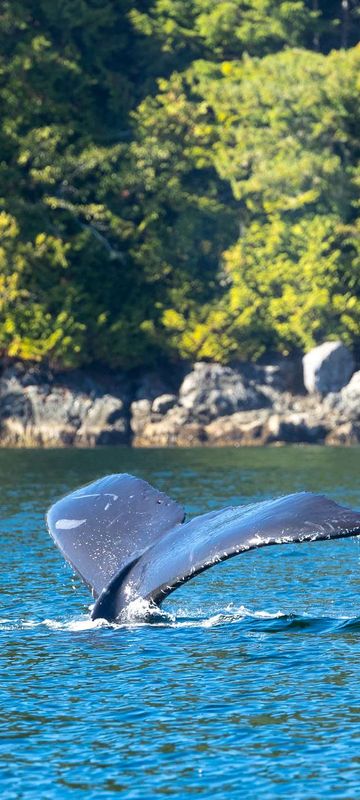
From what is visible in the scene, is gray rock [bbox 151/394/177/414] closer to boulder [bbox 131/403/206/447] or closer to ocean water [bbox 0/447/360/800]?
boulder [bbox 131/403/206/447]

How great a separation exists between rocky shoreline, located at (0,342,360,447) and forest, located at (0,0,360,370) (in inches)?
52.8

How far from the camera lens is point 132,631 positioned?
733 inches

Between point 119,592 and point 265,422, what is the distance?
56.6m

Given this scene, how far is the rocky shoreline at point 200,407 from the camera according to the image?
236 ft

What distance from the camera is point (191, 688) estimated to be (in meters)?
16.6

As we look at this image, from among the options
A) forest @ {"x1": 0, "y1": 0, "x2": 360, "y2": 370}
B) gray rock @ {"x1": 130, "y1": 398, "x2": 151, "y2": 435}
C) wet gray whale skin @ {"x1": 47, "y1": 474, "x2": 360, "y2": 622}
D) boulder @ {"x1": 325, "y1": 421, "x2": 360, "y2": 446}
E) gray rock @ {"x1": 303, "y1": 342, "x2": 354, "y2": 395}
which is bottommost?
wet gray whale skin @ {"x1": 47, "y1": 474, "x2": 360, "y2": 622}

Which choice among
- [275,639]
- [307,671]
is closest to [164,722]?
[307,671]

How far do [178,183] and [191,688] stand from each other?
6150cm

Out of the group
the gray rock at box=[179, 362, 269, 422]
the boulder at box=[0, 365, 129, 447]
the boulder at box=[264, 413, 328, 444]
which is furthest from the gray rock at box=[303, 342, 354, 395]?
the boulder at box=[0, 365, 129, 447]

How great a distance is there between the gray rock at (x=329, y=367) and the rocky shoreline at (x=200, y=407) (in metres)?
0.05

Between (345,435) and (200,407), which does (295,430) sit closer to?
(345,435)

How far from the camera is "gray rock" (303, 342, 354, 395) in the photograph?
72.3 m

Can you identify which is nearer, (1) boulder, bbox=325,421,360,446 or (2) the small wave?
(2) the small wave

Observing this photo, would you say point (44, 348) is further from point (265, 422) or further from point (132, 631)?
point (132, 631)
